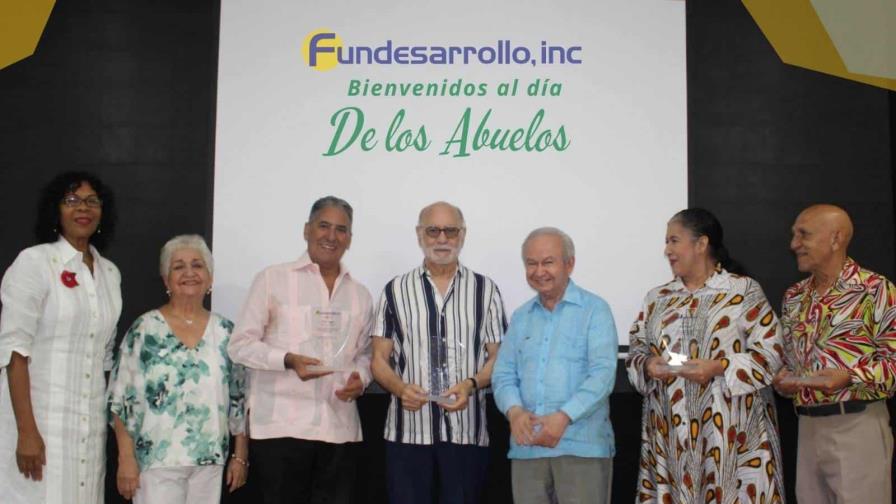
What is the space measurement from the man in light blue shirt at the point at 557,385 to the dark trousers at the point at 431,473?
19 cm

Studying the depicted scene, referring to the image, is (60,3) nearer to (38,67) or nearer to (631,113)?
(38,67)

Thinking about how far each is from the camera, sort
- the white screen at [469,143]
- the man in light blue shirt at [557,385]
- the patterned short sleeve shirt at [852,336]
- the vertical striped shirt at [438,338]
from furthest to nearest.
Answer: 1. the white screen at [469,143]
2. the vertical striped shirt at [438,338]
3. the patterned short sleeve shirt at [852,336]
4. the man in light blue shirt at [557,385]

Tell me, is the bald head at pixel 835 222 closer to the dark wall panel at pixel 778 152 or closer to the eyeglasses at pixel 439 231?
the dark wall panel at pixel 778 152

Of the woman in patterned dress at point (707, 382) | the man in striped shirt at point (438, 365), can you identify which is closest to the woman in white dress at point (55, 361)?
the man in striped shirt at point (438, 365)

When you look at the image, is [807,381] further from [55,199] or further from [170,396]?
[55,199]

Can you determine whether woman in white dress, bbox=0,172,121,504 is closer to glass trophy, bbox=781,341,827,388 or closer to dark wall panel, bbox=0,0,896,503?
dark wall panel, bbox=0,0,896,503

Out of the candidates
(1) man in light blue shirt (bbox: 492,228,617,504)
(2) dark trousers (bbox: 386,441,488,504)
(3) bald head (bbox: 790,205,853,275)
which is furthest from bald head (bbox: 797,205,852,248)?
(2) dark trousers (bbox: 386,441,488,504)

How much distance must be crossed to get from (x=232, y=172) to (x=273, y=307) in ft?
3.51

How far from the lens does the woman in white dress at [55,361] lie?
3.02 m

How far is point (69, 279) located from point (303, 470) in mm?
1169

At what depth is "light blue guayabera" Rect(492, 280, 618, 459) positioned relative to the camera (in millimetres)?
2955

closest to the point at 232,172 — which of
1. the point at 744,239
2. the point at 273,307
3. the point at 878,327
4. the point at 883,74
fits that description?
the point at 273,307

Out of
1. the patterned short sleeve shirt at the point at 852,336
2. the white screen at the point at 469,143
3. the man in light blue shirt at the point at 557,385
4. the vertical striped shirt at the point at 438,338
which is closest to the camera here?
the man in light blue shirt at the point at 557,385

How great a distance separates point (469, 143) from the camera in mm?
4102
